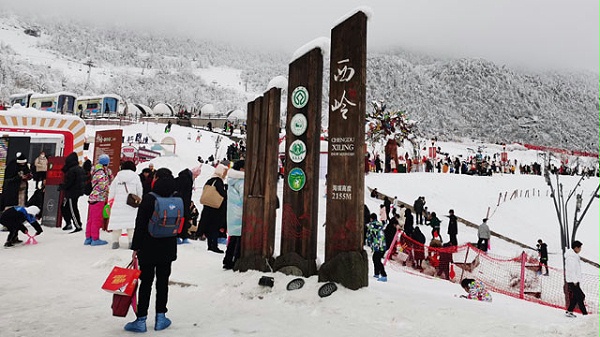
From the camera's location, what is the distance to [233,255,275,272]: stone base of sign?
18.5 ft

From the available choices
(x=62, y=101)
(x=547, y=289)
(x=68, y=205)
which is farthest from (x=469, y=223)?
(x=62, y=101)

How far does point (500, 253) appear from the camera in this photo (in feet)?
47.7

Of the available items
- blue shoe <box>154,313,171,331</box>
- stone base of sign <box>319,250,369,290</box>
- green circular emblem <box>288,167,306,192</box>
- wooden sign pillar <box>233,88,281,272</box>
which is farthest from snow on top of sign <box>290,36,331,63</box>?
blue shoe <box>154,313,171,331</box>

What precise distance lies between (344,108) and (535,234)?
1805cm

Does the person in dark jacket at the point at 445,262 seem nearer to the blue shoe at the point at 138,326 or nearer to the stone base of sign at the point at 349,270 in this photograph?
the stone base of sign at the point at 349,270

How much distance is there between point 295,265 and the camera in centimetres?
528

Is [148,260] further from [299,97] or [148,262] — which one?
[299,97]

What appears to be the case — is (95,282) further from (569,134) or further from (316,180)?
(569,134)

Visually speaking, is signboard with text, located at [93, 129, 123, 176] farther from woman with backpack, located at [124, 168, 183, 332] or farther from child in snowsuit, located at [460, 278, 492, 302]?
child in snowsuit, located at [460, 278, 492, 302]

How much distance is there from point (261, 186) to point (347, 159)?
1.62m

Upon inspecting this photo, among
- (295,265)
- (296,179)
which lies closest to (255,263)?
(295,265)

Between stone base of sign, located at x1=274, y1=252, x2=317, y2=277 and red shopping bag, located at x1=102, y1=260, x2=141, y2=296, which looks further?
stone base of sign, located at x1=274, y1=252, x2=317, y2=277

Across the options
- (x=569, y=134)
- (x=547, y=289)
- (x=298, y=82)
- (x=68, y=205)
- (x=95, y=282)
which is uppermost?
(x=569, y=134)

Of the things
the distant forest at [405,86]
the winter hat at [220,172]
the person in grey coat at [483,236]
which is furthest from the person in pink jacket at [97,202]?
the distant forest at [405,86]
